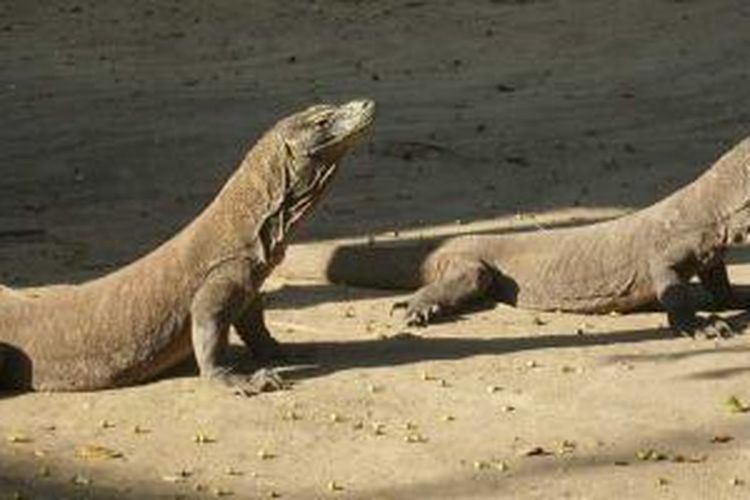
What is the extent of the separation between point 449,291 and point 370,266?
2.04 ft

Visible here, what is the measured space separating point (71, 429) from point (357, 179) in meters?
5.51

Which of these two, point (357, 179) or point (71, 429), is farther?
point (357, 179)

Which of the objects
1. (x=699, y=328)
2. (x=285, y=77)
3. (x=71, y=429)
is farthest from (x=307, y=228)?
(x=285, y=77)

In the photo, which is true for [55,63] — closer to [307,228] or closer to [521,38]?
[521,38]

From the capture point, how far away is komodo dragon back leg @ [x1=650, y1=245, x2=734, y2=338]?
816 cm

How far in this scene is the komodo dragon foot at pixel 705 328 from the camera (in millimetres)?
8117

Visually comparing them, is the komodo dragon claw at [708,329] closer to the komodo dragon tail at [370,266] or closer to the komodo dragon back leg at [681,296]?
the komodo dragon back leg at [681,296]

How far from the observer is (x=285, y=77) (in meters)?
16.4

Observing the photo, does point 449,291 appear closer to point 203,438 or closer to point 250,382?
point 250,382

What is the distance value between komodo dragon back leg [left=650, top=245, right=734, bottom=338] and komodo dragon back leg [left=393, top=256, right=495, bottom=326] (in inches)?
35.6

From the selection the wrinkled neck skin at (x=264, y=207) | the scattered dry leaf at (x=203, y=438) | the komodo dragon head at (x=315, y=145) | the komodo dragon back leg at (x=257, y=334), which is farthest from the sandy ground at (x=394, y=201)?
the komodo dragon head at (x=315, y=145)

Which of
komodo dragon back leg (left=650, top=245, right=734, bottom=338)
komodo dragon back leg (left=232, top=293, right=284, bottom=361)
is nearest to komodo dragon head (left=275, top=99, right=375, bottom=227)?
komodo dragon back leg (left=232, top=293, right=284, bottom=361)

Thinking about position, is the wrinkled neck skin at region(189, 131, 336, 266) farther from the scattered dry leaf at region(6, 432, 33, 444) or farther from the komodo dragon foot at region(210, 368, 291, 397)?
the scattered dry leaf at region(6, 432, 33, 444)

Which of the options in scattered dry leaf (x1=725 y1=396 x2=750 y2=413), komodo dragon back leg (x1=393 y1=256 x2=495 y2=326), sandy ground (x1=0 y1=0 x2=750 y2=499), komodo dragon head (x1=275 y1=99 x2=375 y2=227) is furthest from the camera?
komodo dragon back leg (x1=393 y1=256 x2=495 y2=326)
